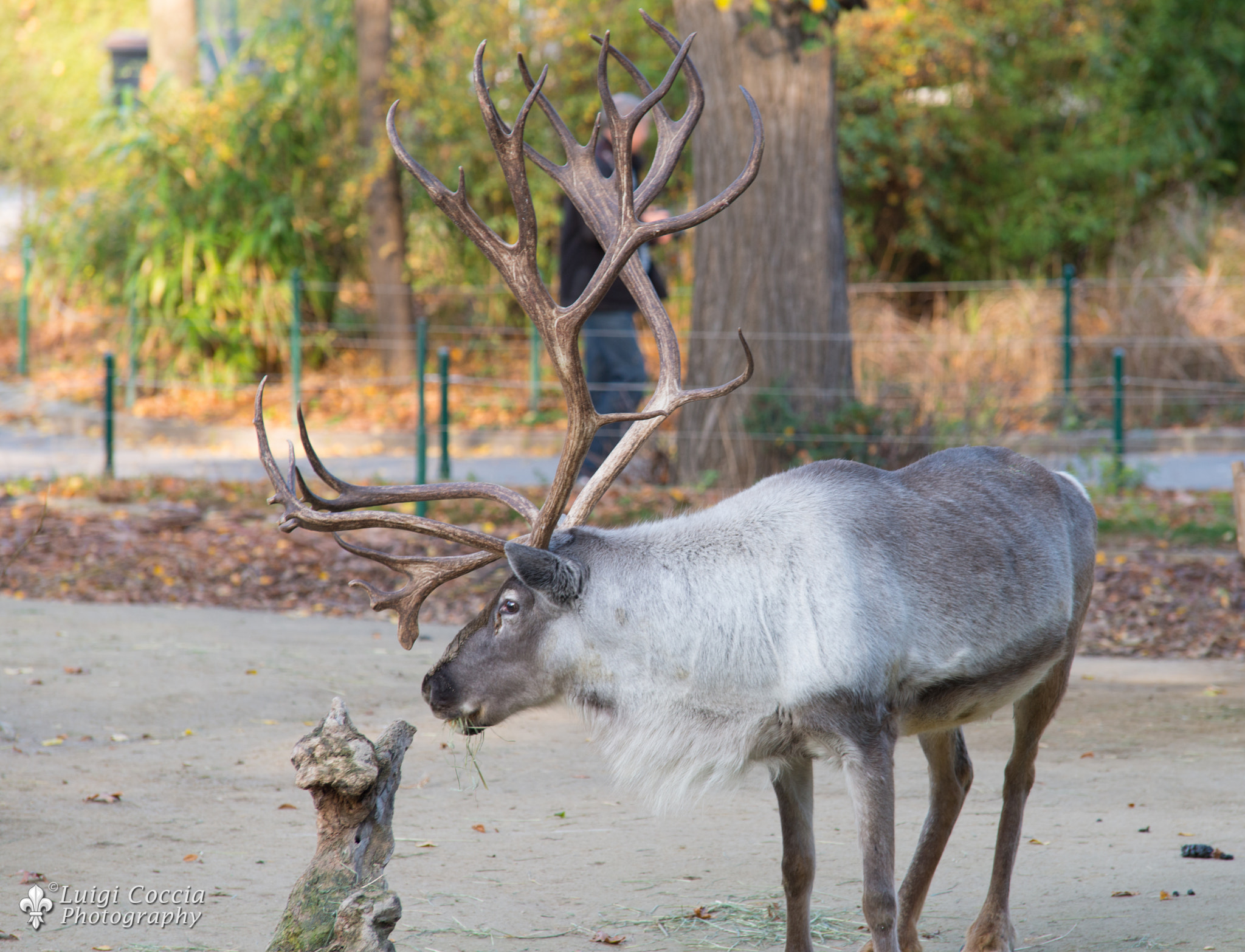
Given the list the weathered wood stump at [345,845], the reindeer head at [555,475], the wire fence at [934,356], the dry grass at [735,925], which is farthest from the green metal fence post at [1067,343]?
the weathered wood stump at [345,845]

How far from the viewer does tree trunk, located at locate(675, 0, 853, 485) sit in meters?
10.1

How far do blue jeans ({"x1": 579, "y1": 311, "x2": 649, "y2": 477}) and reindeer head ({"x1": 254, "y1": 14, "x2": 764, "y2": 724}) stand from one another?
5.04m

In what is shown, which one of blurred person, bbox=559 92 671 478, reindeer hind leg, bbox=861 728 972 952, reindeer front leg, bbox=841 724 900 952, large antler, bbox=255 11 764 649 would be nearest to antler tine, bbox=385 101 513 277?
large antler, bbox=255 11 764 649

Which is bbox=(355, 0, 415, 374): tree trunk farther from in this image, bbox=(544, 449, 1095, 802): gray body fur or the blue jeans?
bbox=(544, 449, 1095, 802): gray body fur

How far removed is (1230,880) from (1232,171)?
49.6 feet

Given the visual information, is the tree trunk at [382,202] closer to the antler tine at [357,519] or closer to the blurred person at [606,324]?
the blurred person at [606,324]

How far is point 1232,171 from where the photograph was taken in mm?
17438

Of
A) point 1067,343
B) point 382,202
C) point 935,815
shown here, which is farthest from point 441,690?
point 382,202

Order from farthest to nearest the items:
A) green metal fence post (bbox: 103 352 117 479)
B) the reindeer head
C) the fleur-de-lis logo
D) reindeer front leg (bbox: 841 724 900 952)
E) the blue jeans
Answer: green metal fence post (bbox: 103 352 117 479), the blue jeans, the fleur-de-lis logo, the reindeer head, reindeer front leg (bbox: 841 724 900 952)

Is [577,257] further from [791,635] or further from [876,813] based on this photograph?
[876,813]

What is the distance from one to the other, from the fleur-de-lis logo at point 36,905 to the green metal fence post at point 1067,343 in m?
9.79

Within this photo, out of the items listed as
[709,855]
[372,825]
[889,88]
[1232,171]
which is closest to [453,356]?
[889,88]

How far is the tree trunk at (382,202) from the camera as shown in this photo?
→ 1606 centimetres

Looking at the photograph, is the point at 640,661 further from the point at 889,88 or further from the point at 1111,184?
the point at 1111,184
